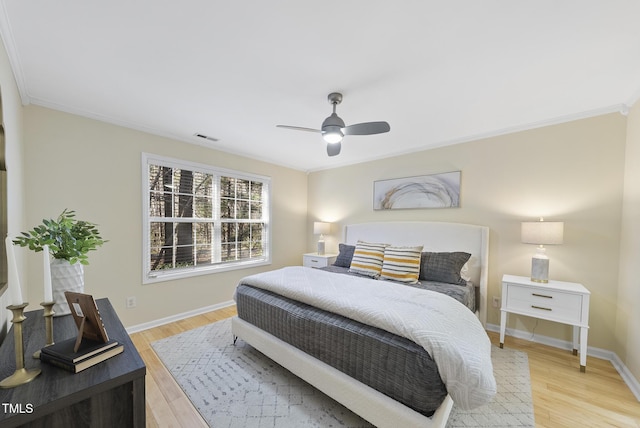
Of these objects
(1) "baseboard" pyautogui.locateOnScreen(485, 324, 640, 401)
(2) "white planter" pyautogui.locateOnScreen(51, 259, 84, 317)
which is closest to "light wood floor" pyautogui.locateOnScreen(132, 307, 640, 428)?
(1) "baseboard" pyautogui.locateOnScreen(485, 324, 640, 401)

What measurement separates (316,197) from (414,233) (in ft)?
6.80

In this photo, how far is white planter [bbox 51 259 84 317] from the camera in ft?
4.53

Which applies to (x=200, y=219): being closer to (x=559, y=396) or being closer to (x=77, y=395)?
(x=77, y=395)

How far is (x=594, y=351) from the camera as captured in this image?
243 centimetres

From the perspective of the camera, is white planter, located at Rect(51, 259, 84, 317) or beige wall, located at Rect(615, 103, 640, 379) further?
beige wall, located at Rect(615, 103, 640, 379)

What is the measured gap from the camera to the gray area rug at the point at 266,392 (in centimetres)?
164

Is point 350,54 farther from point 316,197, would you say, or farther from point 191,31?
point 316,197

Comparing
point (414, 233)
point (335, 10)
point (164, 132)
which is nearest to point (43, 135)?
point (164, 132)

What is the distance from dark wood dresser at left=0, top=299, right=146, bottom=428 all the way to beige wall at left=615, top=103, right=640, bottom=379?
11.0 ft

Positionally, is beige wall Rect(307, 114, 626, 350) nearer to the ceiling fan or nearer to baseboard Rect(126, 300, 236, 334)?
the ceiling fan

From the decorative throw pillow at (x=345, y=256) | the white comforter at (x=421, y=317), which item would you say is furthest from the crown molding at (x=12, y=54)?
the decorative throw pillow at (x=345, y=256)

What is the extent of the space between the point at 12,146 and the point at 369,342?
2.80 metres

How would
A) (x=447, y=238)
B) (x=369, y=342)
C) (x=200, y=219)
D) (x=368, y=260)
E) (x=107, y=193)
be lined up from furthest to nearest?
(x=200, y=219) → (x=447, y=238) → (x=368, y=260) → (x=107, y=193) → (x=369, y=342)

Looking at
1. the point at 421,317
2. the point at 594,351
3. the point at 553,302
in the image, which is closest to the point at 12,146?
the point at 421,317
